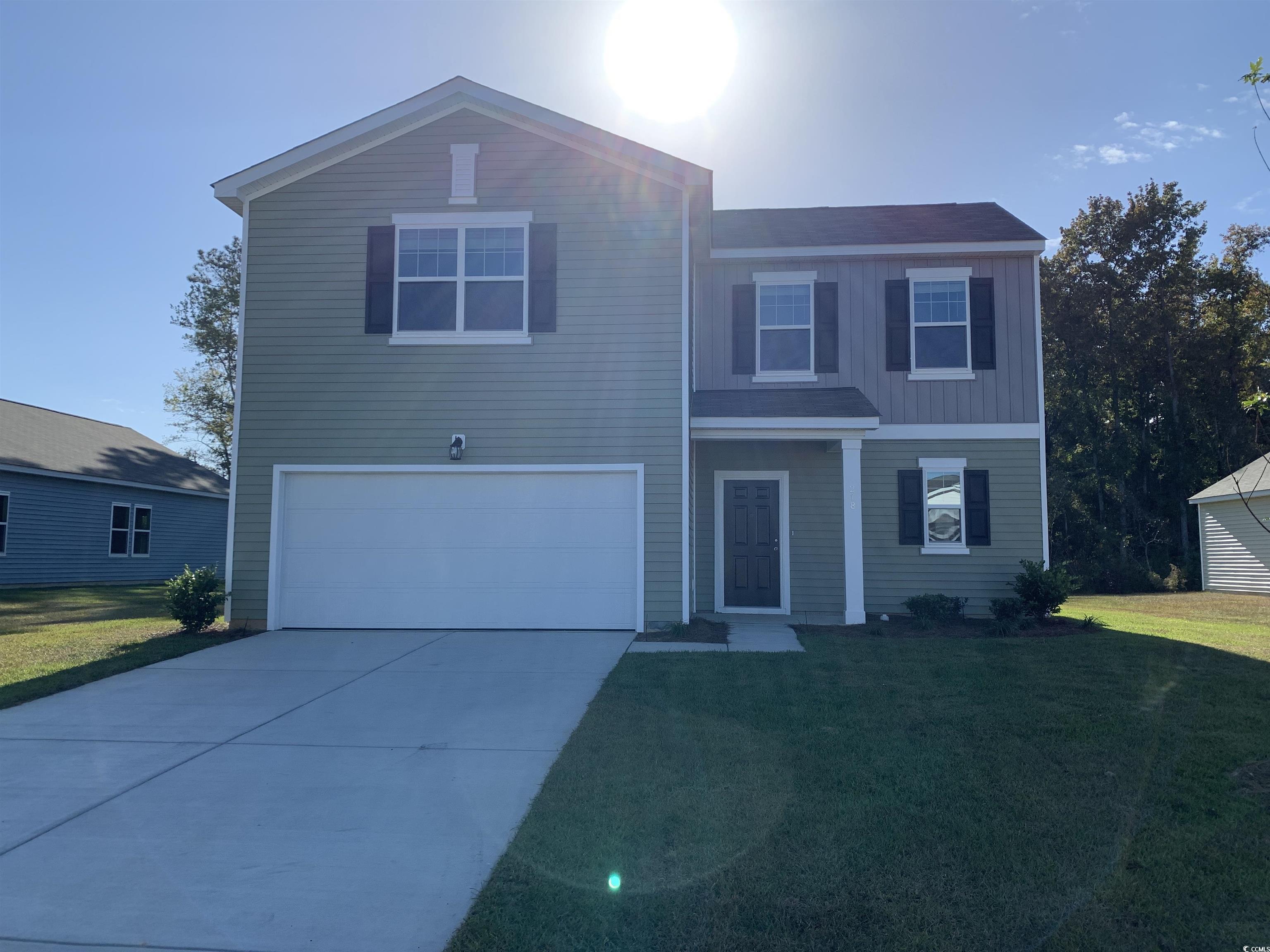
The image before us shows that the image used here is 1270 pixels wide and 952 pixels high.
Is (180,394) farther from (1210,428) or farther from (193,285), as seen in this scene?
(1210,428)

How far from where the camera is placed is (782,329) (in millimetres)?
12953

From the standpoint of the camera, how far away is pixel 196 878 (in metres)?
3.71

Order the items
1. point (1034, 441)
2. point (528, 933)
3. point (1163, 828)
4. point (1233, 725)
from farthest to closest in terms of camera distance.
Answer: point (1034, 441)
point (1233, 725)
point (1163, 828)
point (528, 933)

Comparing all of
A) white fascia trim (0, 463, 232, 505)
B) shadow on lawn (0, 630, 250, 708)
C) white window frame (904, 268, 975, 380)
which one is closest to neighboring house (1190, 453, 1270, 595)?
white window frame (904, 268, 975, 380)

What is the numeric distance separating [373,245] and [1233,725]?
10330 millimetres

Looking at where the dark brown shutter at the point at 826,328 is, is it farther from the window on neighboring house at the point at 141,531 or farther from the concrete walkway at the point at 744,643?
the window on neighboring house at the point at 141,531

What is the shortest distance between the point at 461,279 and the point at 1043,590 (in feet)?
29.0

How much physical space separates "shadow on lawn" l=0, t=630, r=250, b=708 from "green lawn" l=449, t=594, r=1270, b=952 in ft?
16.0

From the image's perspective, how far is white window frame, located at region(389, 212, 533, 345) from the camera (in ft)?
35.6

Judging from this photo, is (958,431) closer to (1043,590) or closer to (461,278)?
(1043,590)

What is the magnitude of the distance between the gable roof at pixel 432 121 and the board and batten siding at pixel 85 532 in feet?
31.5

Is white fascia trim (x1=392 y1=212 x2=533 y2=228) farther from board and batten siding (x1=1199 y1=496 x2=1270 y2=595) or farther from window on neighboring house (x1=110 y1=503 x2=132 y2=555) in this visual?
board and batten siding (x1=1199 y1=496 x2=1270 y2=595)

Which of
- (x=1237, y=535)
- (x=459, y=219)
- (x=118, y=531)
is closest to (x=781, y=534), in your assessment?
(x=459, y=219)

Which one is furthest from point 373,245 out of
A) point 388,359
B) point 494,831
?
point 494,831
